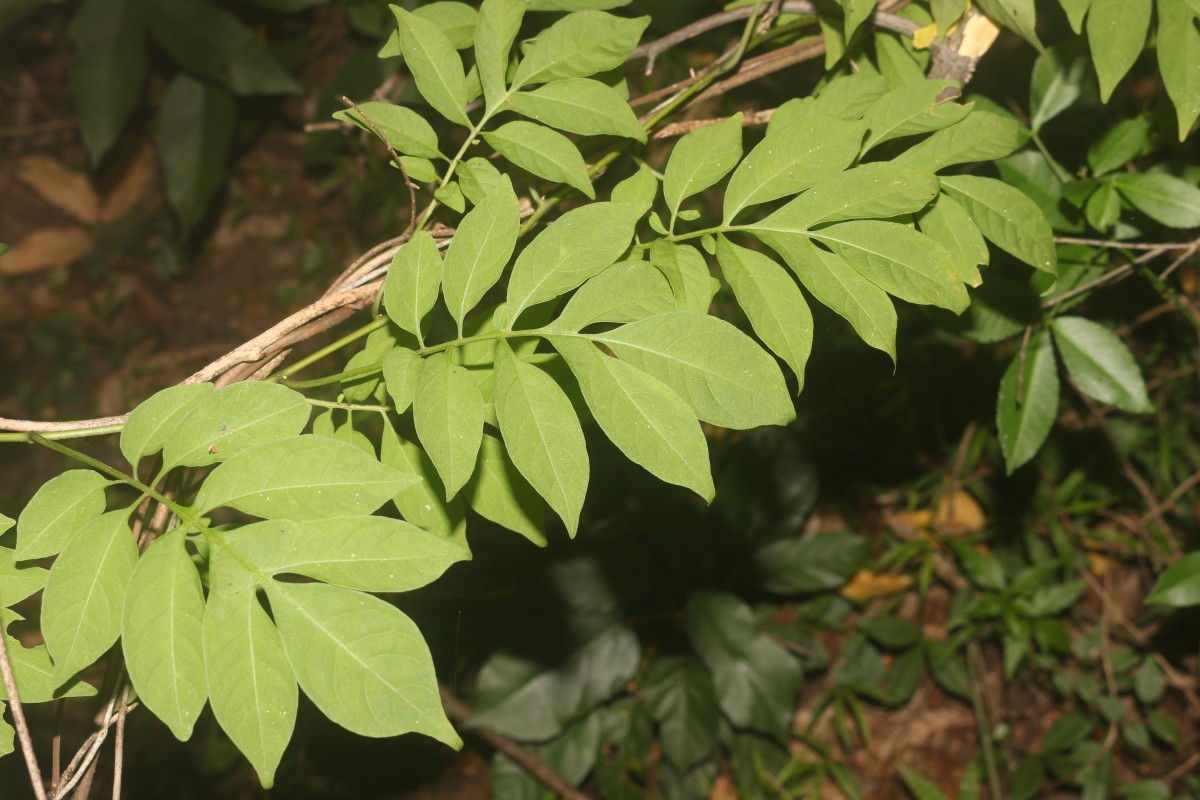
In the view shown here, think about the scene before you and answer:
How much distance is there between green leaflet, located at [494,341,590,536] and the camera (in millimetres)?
773

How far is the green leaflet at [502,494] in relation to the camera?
3.22 feet


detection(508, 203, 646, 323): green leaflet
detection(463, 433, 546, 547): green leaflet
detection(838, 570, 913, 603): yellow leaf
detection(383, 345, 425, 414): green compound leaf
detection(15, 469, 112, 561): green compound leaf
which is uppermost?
detection(508, 203, 646, 323): green leaflet

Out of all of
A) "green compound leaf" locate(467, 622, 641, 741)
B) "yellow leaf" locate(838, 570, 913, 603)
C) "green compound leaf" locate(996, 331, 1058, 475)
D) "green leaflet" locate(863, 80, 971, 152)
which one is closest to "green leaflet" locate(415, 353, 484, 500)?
"green leaflet" locate(863, 80, 971, 152)

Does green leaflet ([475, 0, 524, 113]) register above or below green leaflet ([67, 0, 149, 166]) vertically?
above

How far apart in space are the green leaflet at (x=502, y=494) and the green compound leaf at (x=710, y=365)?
0.79 ft

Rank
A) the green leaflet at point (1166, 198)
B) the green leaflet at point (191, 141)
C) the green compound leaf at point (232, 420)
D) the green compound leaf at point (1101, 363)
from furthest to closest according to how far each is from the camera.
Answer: the green leaflet at point (191, 141) < the green compound leaf at point (1101, 363) < the green leaflet at point (1166, 198) < the green compound leaf at point (232, 420)

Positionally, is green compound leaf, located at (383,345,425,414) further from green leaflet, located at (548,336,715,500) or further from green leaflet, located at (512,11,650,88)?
green leaflet, located at (512,11,650,88)

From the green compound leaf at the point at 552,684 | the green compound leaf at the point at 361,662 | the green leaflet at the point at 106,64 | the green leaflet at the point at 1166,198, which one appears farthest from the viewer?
the green leaflet at the point at 106,64

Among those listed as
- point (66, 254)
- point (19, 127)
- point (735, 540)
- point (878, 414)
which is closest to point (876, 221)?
point (735, 540)

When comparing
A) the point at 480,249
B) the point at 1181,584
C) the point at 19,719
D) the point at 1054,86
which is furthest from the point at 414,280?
the point at 1181,584

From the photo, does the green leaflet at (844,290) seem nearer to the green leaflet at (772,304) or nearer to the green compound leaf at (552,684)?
the green leaflet at (772,304)

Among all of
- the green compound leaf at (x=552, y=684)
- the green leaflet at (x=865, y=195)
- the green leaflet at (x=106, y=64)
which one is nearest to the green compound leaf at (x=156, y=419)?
the green leaflet at (x=865, y=195)

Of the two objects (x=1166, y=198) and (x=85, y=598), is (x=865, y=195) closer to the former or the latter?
(x=1166, y=198)

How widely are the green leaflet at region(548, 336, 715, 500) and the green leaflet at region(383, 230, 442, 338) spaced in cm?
18
